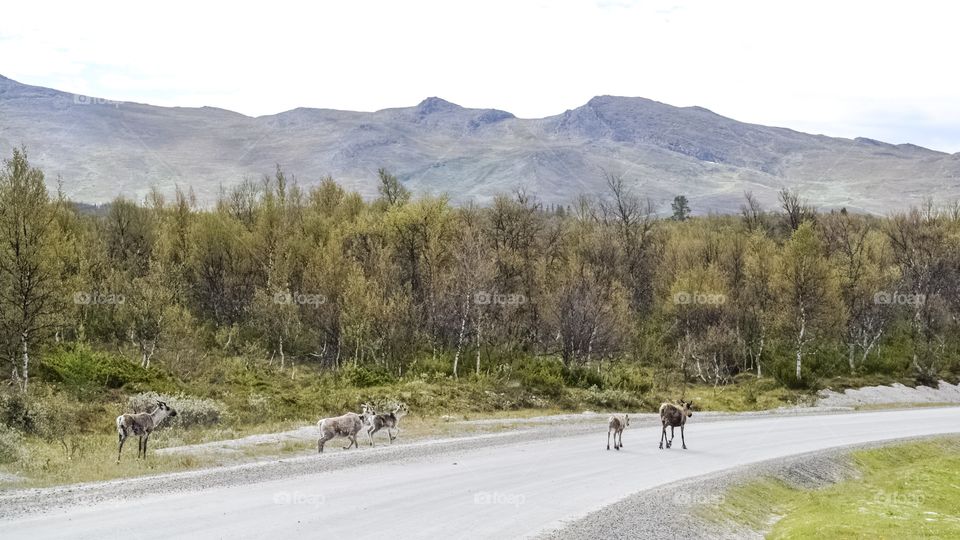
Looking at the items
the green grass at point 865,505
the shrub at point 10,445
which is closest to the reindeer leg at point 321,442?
the shrub at point 10,445

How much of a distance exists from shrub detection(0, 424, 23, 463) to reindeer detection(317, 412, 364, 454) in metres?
8.80

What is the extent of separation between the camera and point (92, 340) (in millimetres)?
48156

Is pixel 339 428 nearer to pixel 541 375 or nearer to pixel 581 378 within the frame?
pixel 541 375

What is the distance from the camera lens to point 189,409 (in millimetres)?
28672

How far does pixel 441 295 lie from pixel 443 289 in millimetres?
477

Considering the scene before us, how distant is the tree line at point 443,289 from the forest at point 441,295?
192 mm

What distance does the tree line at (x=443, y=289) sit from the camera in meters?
45.0

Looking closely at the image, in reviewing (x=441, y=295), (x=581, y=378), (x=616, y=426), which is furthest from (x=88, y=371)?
(x=581, y=378)

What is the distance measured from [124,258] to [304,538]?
63.8m

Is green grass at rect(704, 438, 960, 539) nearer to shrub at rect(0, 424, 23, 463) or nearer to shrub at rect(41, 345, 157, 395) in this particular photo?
shrub at rect(0, 424, 23, 463)

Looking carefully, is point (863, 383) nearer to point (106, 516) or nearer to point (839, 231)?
point (839, 231)

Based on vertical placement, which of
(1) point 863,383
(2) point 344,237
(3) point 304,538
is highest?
(2) point 344,237

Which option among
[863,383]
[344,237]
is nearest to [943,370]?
[863,383]

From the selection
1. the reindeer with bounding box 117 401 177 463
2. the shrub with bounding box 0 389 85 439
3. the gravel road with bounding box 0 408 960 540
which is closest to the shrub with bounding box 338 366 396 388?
the gravel road with bounding box 0 408 960 540
